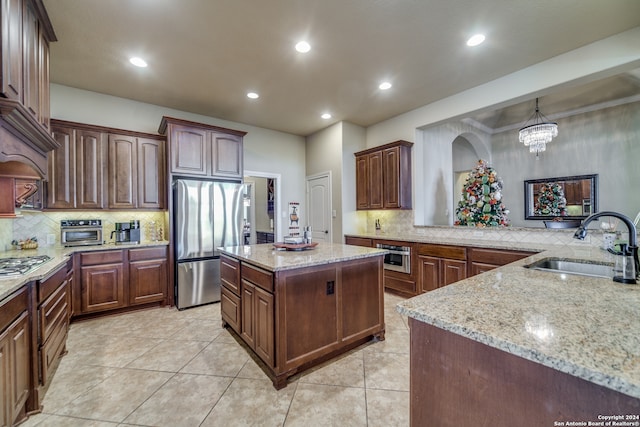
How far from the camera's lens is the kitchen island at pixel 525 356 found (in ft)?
2.05

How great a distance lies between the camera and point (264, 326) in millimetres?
2105

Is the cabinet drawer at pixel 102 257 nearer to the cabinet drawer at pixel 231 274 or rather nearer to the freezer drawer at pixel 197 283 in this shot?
the freezer drawer at pixel 197 283

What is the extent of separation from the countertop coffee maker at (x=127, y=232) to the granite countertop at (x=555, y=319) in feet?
12.9

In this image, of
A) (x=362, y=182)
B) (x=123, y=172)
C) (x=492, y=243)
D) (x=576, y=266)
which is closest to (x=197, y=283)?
(x=123, y=172)

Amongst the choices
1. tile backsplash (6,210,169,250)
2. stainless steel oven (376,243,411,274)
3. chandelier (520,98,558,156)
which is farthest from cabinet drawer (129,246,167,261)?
chandelier (520,98,558,156)

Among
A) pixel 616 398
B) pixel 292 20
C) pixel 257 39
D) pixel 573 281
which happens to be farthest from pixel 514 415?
pixel 257 39

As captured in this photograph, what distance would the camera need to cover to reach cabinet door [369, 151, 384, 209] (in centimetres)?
463

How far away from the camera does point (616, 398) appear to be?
2.00 ft

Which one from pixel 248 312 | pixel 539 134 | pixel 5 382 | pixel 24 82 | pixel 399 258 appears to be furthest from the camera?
pixel 539 134

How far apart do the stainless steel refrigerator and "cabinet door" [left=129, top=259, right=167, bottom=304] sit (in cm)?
22

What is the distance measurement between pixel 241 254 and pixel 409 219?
3.07 m

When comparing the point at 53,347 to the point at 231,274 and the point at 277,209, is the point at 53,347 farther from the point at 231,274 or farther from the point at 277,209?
the point at 277,209

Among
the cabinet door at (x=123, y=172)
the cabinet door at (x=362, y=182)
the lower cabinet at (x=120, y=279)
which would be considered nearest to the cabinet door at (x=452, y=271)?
the cabinet door at (x=362, y=182)

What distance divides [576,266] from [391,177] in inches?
112
